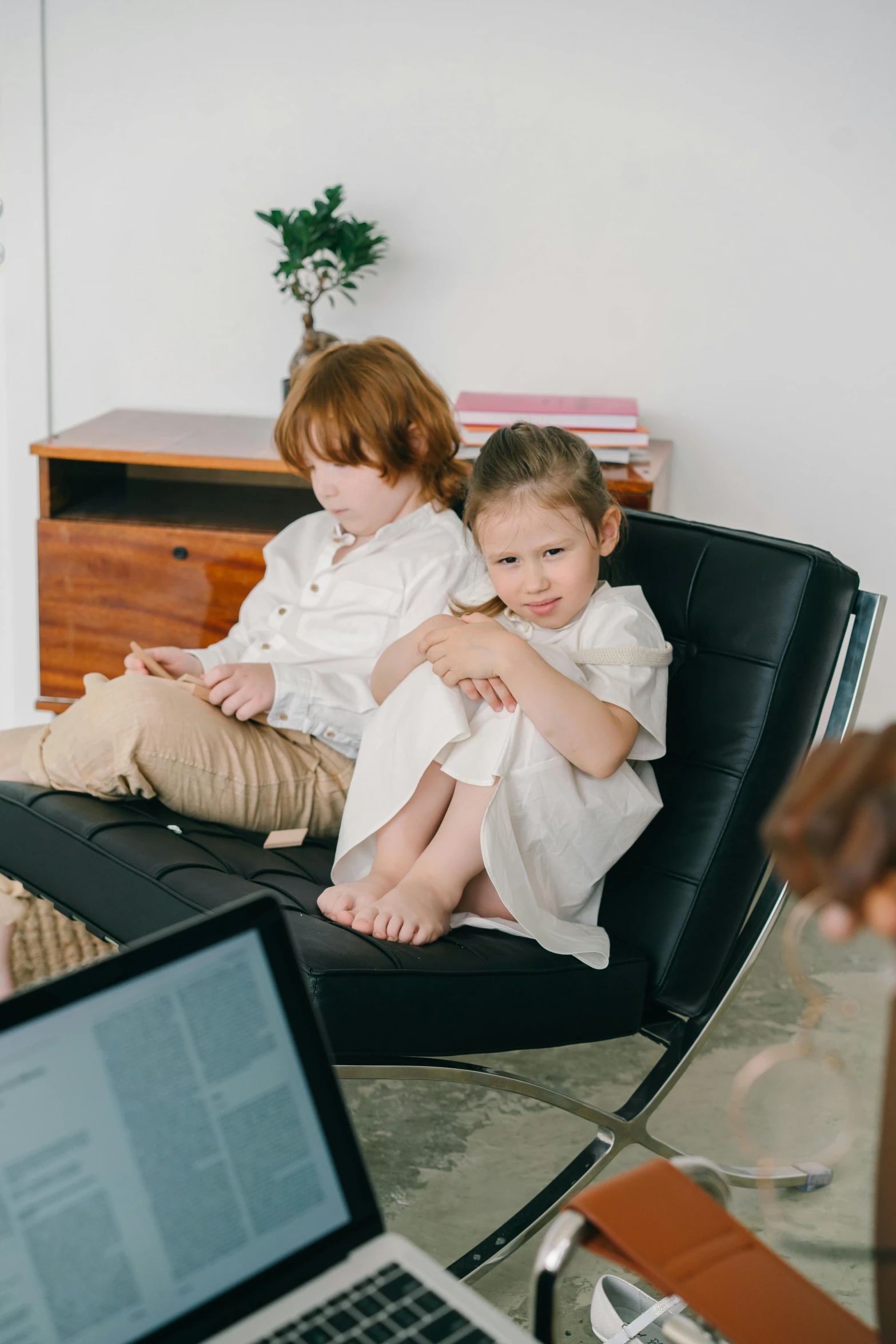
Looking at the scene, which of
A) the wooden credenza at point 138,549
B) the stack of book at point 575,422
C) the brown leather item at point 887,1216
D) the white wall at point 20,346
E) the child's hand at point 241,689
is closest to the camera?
the brown leather item at point 887,1216

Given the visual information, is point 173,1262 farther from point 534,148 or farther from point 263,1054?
point 534,148

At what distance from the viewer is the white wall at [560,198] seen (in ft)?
7.84

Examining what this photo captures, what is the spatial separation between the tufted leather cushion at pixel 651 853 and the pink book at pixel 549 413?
0.66m

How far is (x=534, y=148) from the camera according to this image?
248cm

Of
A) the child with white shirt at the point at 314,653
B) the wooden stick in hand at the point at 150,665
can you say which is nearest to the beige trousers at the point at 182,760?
the child with white shirt at the point at 314,653

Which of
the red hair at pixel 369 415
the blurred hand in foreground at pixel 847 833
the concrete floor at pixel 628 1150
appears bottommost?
the concrete floor at pixel 628 1150

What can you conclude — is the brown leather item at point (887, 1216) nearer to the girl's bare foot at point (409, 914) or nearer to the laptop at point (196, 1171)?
the laptop at point (196, 1171)

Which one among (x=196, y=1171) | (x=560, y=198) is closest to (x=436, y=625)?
(x=196, y=1171)

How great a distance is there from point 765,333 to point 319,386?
1144mm

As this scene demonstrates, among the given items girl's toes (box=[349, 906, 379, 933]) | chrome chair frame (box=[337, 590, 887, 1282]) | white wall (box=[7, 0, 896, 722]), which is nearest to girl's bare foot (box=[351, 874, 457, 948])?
girl's toes (box=[349, 906, 379, 933])

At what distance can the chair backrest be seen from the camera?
146cm

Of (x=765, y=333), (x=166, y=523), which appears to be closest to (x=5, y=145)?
(x=166, y=523)

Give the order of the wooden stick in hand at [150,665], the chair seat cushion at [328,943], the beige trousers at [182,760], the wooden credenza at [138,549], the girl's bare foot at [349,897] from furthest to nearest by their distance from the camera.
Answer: the wooden credenza at [138,549], the wooden stick in hand at [150,665], the beige trousers at [182,760], the girl's bare foot at [349,897], the chair seat cushion at [328,943]

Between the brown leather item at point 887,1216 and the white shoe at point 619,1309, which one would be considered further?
the white shoe at point 619,1309
